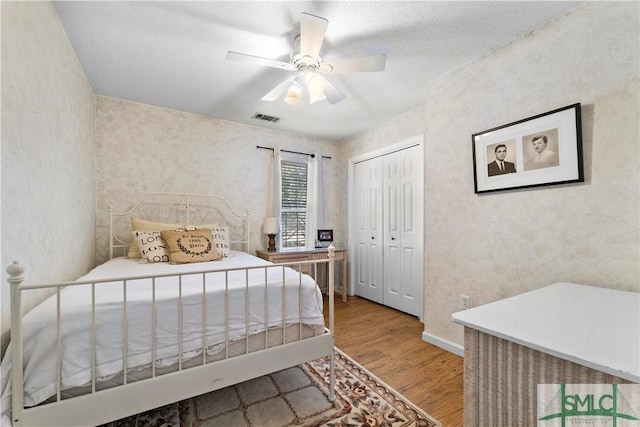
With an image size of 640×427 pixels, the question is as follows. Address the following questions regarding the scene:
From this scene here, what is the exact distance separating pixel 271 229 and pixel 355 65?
2.27m

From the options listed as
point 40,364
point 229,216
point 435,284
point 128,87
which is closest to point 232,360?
point 40,364

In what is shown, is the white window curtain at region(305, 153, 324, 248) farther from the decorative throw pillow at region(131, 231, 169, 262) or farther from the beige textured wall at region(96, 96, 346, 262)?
the decorative throw pillow at region(131, 231, 169, 262)

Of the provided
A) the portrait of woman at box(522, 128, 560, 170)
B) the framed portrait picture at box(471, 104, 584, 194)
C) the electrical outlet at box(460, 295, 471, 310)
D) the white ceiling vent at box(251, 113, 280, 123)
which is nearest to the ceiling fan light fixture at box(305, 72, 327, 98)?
the framed portrait picture at box(471, 104, 584, 194)

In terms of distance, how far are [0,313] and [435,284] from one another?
8.96 feet

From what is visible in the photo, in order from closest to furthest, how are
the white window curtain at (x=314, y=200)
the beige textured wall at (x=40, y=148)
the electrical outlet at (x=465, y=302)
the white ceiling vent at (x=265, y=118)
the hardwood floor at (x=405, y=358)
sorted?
the beige textured wall at (x=40, y=148) < the hardwood floor at (x=405, y=358) < the electrical outlet at (x=465, y=302) < the white ceiling vent at (x=265, y=118) < the white window curtain at (x=314, y=200)

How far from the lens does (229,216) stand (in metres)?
3.45

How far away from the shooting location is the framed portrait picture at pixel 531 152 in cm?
158

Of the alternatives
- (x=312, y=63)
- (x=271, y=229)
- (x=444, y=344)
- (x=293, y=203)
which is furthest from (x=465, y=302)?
(x=293, y=203)

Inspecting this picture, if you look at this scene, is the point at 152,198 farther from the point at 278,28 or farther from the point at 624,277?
the point at 624,277

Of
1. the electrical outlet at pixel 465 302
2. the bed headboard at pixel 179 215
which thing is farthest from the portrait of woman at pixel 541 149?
the bed headboard at pixel 179 215

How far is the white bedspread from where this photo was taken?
3.57ft

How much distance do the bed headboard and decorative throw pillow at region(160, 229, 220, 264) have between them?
65 centimetres

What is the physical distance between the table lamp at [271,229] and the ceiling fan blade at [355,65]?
2112 millimetres

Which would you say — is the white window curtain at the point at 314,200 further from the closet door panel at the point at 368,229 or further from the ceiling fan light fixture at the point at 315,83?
the ceiling fan light fixture at the point at 315,83
